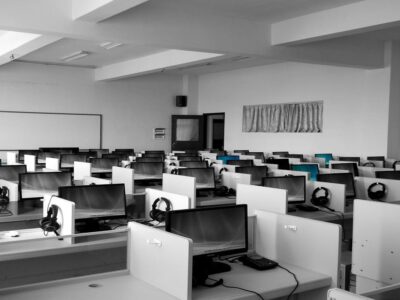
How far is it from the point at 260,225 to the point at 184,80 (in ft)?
40.8

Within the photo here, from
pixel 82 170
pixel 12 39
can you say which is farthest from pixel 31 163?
pixel 12 39

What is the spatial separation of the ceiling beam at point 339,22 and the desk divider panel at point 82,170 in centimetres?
371

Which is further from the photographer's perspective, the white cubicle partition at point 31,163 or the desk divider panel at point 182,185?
the white cubicle partition at point 31,163

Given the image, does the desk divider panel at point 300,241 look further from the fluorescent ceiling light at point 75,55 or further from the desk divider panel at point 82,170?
the fluorescent ceiling light at point 75,55

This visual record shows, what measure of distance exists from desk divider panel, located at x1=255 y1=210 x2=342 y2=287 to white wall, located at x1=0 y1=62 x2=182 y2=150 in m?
10.8

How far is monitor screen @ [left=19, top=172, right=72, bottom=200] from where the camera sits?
488 cm

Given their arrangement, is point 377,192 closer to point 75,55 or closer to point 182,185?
point 182,185

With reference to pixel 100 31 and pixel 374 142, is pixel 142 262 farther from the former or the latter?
pixel 374 142

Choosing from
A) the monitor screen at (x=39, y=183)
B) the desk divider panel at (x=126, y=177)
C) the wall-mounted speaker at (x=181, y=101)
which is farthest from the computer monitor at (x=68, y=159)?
the wall-mounted speaker at (x=181, y=101)

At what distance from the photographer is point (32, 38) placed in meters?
8.05

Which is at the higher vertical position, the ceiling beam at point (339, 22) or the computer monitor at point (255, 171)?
the ceiling beam at point (339, 22)

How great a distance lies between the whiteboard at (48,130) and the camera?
1262 centimetres

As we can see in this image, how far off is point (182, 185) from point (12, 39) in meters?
5.22

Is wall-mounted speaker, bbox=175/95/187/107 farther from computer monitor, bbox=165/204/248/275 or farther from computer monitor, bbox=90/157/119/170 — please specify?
computer monitor, bbox=165/204/248/275
